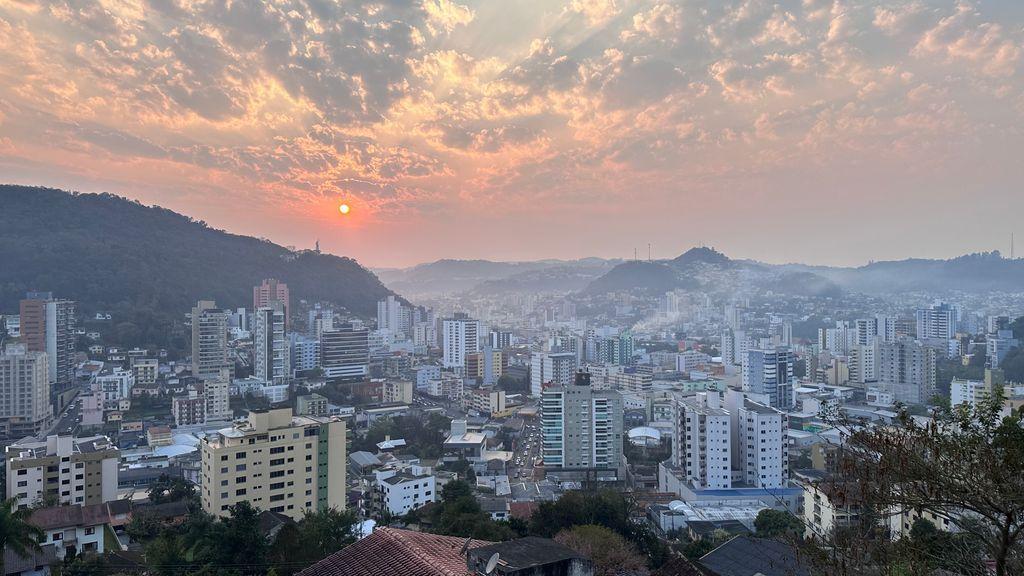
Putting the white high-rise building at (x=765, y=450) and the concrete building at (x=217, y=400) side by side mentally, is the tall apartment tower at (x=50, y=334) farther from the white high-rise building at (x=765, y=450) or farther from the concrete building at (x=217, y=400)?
the white high-rise building at (x=765, y=450)

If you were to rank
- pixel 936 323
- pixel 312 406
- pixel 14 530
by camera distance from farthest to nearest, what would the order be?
pixel 936 323 < pixel 312 406 < pixel 14 530

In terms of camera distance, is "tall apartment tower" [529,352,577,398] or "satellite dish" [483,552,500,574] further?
"tall apartment tower" [529,352,577,398]

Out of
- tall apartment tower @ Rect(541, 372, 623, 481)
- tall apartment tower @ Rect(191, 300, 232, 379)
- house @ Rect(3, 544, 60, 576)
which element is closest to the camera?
house @ Rect(3, 544, 60, 576)

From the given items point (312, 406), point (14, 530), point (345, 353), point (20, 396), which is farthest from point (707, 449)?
point (345, 353)

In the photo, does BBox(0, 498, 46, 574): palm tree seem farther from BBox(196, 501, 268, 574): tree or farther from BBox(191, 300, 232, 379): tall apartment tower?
BBox(191, 300, 232, 379): tall apartment tower

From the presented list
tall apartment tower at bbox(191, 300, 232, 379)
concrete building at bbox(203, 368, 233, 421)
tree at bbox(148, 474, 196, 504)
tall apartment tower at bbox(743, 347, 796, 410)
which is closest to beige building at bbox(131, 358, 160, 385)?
tall apartment tower at bbox(191, 300, 232, 379)

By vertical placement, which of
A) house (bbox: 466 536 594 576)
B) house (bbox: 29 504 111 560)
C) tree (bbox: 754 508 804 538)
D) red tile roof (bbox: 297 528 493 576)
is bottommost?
tree (bbox: 754 508 804 538)

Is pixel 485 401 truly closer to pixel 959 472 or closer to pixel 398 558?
pixel 398 558
